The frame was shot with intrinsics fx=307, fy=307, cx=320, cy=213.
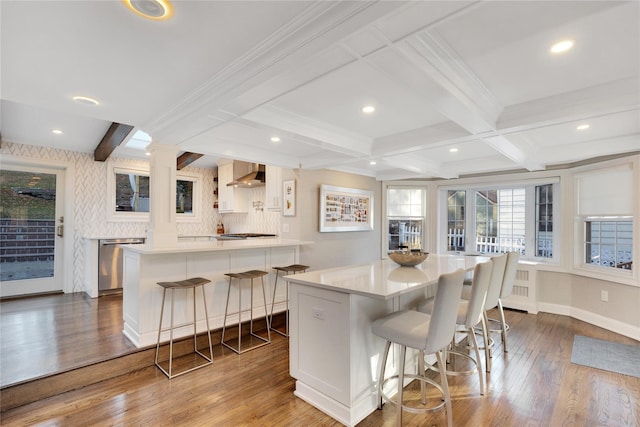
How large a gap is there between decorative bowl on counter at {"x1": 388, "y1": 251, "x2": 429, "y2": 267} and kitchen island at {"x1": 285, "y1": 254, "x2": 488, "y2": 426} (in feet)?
1.52

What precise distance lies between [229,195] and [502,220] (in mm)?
5087

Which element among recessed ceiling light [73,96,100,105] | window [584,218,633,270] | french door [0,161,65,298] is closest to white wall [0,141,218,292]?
french door [0,161,65,298]

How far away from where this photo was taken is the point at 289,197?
4.59 metres

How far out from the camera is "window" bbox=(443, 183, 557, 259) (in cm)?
475

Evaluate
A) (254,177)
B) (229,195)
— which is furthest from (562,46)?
(229,195)

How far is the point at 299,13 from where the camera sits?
1381 mm

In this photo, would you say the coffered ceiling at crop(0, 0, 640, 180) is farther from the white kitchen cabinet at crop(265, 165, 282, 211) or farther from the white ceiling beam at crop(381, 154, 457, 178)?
the white kitchen cabinet at crop(265, 165, 282, 211)

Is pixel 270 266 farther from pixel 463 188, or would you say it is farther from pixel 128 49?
pixel 463 188

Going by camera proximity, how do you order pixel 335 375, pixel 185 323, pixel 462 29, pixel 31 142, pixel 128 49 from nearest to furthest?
pixel 462 29 < pixel 128 49 < pixel 335 375 < pixel 185 323 < pixel 31 142

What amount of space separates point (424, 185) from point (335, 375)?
4.38m

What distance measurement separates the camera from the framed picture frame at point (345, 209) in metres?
4.67

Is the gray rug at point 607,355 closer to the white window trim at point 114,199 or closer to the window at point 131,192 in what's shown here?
the white window trim at point 114,199

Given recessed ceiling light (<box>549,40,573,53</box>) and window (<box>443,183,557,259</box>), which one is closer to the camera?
recessed ceiling light (<box>549,40,573,53</box>)

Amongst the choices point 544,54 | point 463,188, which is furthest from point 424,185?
point 544,54
